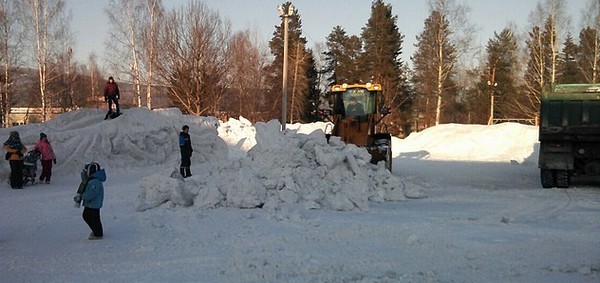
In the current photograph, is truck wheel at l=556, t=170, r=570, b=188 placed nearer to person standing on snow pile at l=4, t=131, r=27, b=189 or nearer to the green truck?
the green truck

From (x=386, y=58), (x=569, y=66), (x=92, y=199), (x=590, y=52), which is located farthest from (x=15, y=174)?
(x=569, y=66)

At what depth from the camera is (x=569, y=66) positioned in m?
45.4

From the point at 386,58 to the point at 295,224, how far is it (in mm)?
41883

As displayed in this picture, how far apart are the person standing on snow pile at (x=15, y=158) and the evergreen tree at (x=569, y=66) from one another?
40.1 m

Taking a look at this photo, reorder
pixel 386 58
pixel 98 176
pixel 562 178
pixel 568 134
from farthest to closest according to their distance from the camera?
pixel 386 58, pixel 562 178, pixel 568 134, pixel 98 176

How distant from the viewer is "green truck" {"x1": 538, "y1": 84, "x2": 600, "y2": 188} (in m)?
14.0

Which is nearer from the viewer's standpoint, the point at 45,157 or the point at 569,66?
the point at 45,157

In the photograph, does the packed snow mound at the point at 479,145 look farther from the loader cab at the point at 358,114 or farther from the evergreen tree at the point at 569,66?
the evergreen tree at the point at 569,66

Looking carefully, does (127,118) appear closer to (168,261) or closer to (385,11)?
(168,261)

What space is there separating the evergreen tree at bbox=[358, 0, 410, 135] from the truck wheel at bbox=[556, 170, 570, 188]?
33.7 m

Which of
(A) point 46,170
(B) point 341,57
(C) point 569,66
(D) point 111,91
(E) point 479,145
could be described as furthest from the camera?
(B) point 341,57

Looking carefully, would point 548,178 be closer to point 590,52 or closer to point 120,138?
point 120,138

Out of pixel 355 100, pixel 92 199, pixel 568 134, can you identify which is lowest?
pixel 92 199

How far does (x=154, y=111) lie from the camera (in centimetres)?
2103
